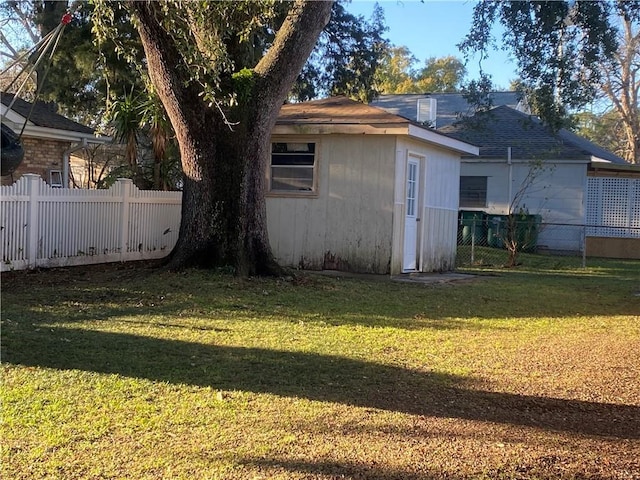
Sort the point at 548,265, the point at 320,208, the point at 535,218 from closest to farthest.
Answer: the point at 320,208 < the point at 548,265 < the point at 535,218

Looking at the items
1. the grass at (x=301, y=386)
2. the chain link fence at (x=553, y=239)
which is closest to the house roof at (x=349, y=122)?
the grass at (x=301, y=386)

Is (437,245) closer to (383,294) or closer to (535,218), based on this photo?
(383,294)

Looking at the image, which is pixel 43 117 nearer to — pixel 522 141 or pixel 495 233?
pixel 495 233

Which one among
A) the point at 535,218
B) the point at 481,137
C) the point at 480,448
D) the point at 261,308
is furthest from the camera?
the point at 481,137

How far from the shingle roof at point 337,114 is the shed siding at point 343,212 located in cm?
34

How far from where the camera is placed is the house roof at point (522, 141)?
22984 mm

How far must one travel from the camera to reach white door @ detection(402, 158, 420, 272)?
520 inches

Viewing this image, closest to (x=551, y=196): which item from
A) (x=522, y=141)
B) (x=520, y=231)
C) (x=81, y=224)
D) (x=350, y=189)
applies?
(x=522, y=141)

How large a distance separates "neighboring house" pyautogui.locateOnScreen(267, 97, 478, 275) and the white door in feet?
0.06

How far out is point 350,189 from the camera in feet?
41.7

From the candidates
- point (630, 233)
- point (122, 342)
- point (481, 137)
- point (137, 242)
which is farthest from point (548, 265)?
point (122, 342)

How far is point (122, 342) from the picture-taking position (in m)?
6.38

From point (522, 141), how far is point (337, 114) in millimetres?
13321

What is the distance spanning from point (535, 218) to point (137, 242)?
45.9 feet
